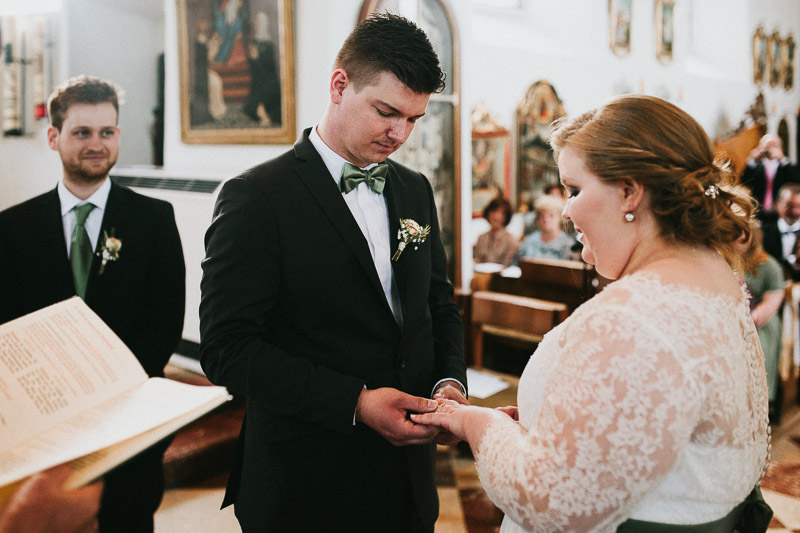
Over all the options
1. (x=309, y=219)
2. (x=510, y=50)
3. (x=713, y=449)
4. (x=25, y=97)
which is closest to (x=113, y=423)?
(x=309, y=219)

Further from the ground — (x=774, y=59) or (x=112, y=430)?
(x=774, y=59)

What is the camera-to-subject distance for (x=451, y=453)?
164 inches

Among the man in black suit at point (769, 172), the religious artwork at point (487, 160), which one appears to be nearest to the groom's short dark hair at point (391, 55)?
the religious artwork at point (487, 160)

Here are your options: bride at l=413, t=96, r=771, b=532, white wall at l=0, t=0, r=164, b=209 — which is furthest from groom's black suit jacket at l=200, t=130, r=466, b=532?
white wall at l=0, t=0, r=164, b=209

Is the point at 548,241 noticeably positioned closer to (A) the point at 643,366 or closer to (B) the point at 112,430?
(A) the point at 643,366

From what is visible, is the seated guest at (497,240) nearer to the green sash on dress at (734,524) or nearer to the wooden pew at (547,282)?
the wooden pew at (547,282)

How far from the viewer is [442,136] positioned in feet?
14.8

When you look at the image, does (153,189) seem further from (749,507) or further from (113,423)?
(749,507)

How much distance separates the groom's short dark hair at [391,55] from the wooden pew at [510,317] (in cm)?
284

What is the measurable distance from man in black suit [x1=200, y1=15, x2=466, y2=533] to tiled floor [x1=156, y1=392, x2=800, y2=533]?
5.23ft

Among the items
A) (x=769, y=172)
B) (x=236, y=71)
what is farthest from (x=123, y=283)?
(x=769, y=172)

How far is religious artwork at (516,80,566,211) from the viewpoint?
298 inches

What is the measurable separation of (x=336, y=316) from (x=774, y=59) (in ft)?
45.8

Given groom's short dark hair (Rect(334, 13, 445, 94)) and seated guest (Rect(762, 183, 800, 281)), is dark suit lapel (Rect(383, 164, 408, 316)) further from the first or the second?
seated guest (Rect(762, 183, 800, 281))
